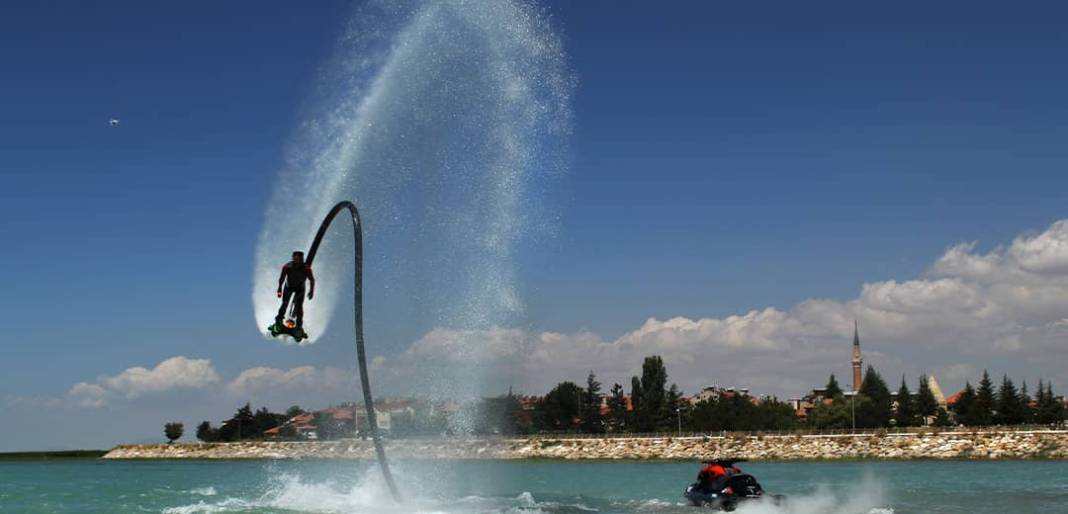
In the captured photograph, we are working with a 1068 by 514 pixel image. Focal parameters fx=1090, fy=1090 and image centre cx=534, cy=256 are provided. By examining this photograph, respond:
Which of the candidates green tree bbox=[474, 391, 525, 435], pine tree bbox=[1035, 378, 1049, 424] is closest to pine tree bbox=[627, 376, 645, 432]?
pine tree bbox=[1035, 378, 1049, 424]

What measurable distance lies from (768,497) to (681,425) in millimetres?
128196

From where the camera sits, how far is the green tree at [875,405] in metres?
171

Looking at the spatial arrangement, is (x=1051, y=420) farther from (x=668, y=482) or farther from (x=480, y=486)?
(x=480, y=486)

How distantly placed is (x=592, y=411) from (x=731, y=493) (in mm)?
139003

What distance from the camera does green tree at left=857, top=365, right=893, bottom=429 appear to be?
561 feet

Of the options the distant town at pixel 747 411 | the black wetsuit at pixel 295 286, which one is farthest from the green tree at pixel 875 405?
the black wetsuit at pixel 295 286

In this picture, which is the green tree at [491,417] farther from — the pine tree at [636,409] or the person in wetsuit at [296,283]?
the pine tree at [636,409]

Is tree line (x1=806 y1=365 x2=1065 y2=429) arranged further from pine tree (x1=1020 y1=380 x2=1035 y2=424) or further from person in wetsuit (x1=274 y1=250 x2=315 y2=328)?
person in wetsuit (x1=274 y1=250 x2=315 y2=328)

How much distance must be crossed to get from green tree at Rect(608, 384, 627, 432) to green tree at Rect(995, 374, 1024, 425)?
183ft

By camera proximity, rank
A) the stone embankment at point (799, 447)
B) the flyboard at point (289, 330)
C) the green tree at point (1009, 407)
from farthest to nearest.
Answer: the green tree at point (1009, 407) < the stone embankment at point (799, 447) < the flyboard at point (289, 330)

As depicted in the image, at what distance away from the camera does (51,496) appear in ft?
234

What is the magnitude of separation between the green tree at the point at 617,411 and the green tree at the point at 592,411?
Result: 6.54 ft

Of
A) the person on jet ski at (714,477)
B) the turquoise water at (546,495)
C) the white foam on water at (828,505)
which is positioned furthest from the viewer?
the turquoise water at (546,495)

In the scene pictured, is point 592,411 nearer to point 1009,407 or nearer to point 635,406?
point 635,406
